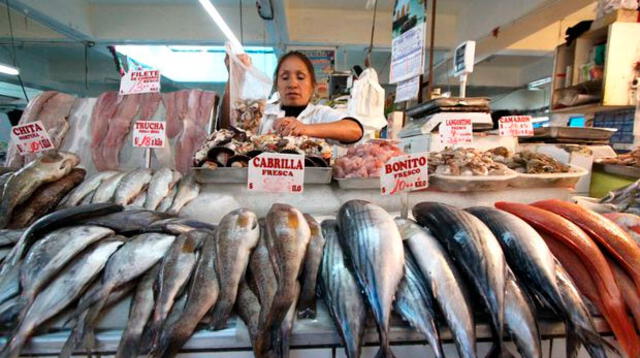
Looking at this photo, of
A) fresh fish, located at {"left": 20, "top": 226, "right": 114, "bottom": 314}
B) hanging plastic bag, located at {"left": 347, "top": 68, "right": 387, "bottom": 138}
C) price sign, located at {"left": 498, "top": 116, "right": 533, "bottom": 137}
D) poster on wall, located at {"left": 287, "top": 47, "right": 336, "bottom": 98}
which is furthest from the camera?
poster on wall, located at {"left": 287, "top": 47, "right": 336, "bottom": 98}

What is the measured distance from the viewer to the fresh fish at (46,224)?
0.95m

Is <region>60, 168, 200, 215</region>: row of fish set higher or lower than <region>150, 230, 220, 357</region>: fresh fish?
higher

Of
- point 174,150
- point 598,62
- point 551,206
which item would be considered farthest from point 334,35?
point 551,206

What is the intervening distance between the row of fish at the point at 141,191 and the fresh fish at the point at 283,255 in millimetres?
567

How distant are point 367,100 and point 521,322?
3523 mm

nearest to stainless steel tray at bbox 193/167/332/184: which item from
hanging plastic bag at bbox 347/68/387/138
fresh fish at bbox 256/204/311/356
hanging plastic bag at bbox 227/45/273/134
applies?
Result: fresh fish at bbox 256/204/311/356

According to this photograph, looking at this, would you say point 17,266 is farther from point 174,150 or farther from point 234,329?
point 174,150

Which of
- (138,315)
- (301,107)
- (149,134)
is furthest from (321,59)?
(138,315)

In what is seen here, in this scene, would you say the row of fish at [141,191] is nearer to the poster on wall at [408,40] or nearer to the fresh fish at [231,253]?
the fresh fish at [231,253]

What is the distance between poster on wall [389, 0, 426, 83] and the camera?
2701 mm

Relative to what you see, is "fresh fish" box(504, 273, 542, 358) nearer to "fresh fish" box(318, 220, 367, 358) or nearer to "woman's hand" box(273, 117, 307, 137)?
"fresh fish" box(318, 220, 367, 358)

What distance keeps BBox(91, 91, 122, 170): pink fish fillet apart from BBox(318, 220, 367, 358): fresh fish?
1644 millimetres

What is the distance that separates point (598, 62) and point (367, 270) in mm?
5672

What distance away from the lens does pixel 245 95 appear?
2.28 metres
